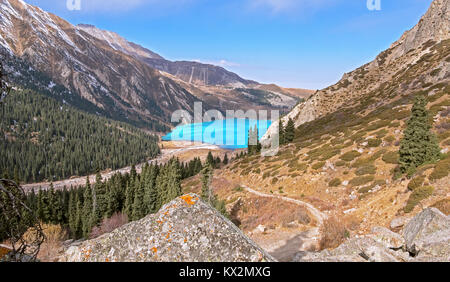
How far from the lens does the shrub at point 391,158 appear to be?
3093cm

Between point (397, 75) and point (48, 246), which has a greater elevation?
point (397, 75)

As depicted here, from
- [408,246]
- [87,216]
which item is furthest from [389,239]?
[87,216]

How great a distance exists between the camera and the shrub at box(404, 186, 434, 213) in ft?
61.9

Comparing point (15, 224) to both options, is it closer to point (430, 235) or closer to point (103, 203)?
point (430, 235)

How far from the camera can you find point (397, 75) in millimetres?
85188

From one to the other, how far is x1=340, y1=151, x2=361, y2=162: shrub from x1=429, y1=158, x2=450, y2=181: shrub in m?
15.9

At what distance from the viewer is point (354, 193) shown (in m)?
28.5

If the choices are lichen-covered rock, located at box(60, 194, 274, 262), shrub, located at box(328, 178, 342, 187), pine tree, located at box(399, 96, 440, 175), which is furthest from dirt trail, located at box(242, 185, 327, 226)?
lichen-covered rock, located at box(60, 194, 274, 262)

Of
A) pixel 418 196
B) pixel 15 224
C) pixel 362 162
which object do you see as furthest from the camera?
pixel 362 162

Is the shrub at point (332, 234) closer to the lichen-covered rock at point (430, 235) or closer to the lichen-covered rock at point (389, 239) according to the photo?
the lichen-covered rock at point (389, 239)

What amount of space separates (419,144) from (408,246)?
59.0 feet

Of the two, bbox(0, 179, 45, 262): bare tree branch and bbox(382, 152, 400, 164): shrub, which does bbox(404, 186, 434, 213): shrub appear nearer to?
bbox(382, 152, 400, 164): shrub

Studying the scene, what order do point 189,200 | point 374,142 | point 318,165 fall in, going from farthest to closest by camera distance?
point 318,165, point 374,142, point 189,200
